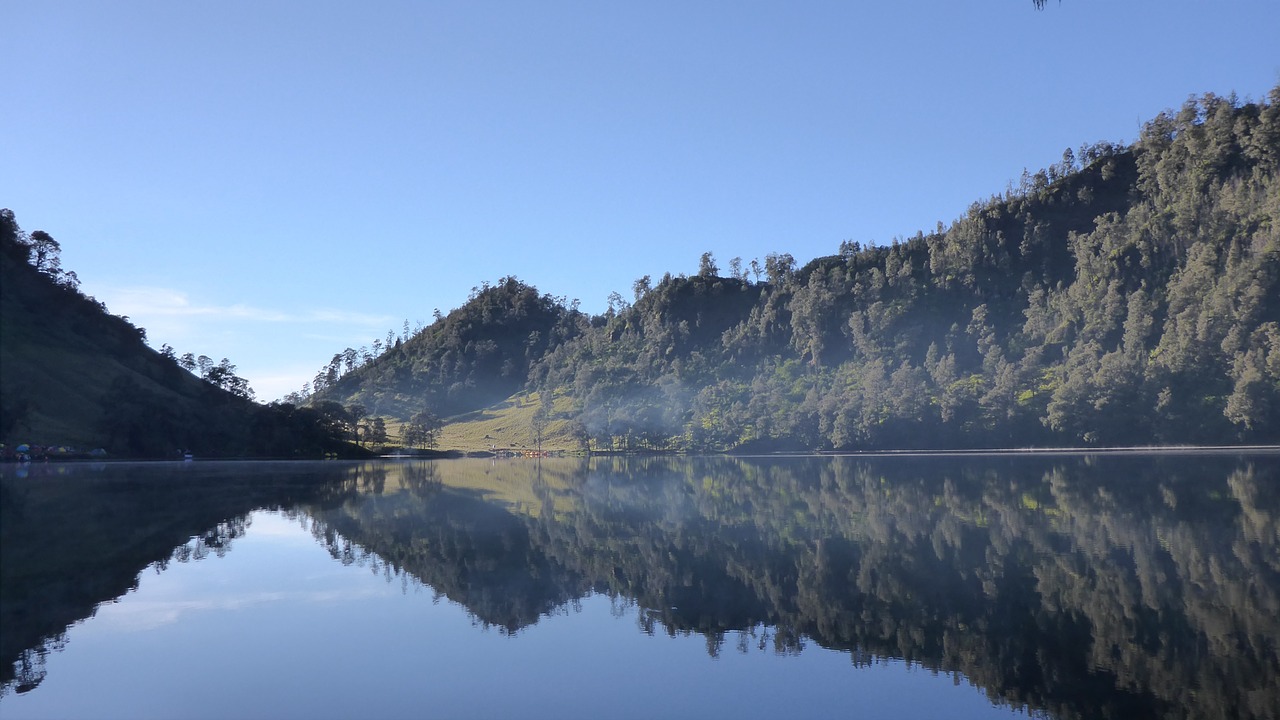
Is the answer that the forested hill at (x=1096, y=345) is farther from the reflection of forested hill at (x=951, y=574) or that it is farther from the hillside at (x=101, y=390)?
the reflection of forested hill at (x=951, y=574)

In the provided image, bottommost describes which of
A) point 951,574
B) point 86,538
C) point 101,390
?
point 951,574

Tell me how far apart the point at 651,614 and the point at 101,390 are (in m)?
134

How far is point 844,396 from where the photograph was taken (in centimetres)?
16875

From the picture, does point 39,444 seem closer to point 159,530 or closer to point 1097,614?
point 159,530

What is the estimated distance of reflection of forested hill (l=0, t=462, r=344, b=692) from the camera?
60.2ft

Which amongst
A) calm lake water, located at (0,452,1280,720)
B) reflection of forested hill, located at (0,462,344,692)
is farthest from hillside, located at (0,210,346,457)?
calm lake water, located at (0,452,1280,720)

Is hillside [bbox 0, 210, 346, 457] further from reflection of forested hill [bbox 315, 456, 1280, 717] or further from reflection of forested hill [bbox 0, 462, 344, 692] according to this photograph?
reflection of forested hill [bbox 315, 456, 1280, 717]

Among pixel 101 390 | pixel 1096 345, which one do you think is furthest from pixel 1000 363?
pixel 101 390

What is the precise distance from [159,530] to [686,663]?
88.2 feet

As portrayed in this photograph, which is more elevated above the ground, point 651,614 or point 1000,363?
point 1000,363

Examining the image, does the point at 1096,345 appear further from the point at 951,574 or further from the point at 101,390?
the point at 101,390

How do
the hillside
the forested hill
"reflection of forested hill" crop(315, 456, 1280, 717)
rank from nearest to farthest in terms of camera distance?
"reflection of forested hill" crop(315, 456, 1280, 717) < the hillside < the forested hill

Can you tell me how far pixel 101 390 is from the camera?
421ft

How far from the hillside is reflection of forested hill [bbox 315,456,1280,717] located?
9097 centimetres
